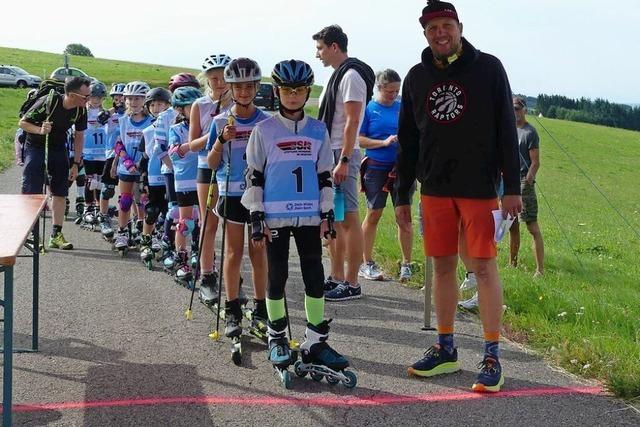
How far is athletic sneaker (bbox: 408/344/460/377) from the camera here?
543cm

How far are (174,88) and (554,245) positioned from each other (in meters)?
7.79

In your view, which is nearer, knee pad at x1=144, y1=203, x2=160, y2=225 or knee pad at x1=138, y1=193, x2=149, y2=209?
knee pad at x1=144, y1=203, x2=160, y2=225

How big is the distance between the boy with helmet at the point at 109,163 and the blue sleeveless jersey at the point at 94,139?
0.60ft

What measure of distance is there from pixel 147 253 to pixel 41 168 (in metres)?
1.71

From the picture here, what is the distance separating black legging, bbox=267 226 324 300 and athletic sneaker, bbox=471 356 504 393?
1.24m

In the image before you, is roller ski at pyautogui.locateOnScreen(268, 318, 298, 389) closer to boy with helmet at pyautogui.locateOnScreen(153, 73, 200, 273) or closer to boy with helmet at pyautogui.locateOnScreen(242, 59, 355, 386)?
boy with helmet at pyautogui.locateOnScreen(242, 59, 355, 386)

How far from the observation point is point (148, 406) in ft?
15.7

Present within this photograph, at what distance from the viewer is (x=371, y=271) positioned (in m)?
8.71

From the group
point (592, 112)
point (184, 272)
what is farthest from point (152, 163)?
point (592, 112)

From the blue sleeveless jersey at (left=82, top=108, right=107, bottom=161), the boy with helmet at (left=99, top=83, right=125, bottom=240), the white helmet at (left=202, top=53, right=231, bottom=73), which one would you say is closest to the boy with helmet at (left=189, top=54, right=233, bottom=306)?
the white helmet at (left=202, top=53, right=231, bottom=73)

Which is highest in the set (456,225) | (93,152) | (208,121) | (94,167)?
(208,121)

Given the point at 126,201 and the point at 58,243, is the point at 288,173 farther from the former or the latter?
the point at 58,243

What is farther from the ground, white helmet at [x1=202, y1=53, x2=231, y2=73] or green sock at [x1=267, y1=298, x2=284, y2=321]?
white helmet at [x1=202, y1=53, x2=231, y2=73]

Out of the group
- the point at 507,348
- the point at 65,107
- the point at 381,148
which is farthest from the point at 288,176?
the point at 65,107
